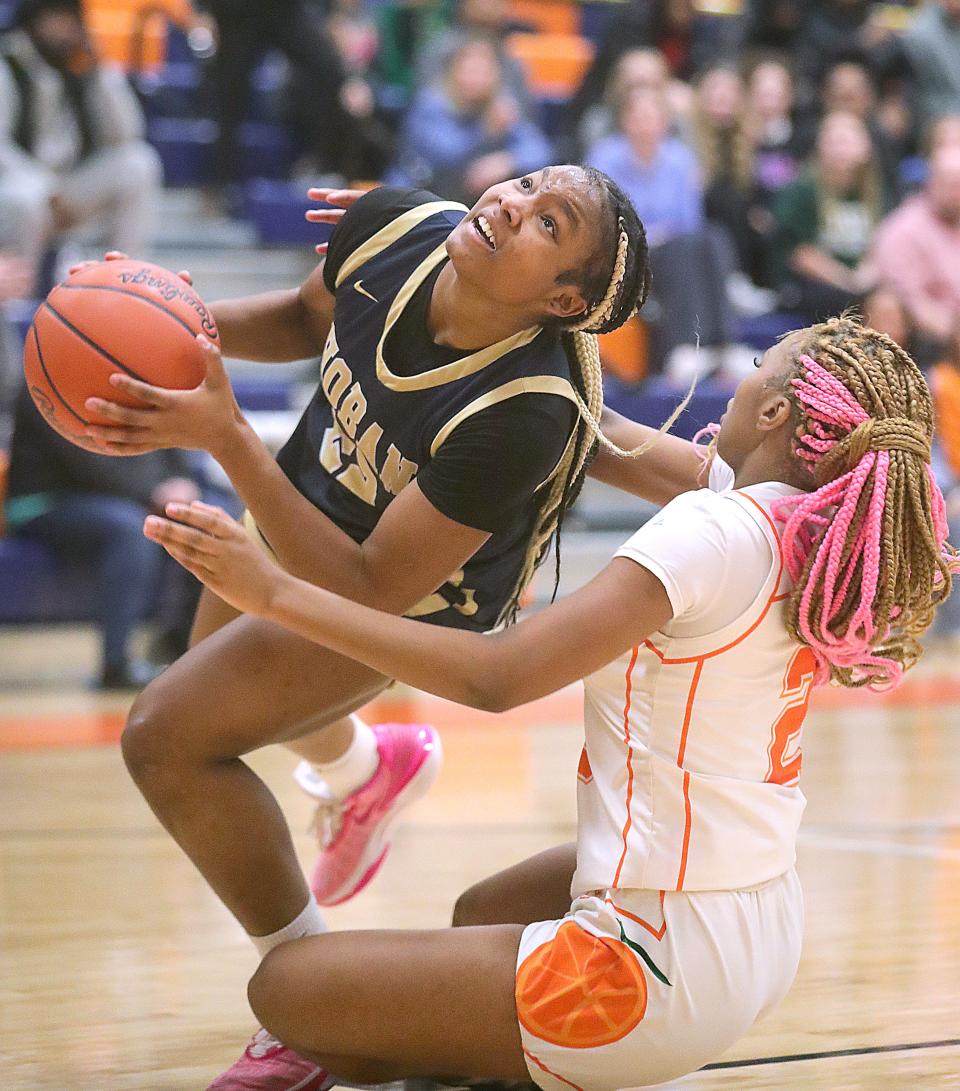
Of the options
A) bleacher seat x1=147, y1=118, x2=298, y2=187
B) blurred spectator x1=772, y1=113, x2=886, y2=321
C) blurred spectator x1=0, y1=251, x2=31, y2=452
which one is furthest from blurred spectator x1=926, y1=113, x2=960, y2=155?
blurred spectator x1=0, y1=251, x2=31, y2=452

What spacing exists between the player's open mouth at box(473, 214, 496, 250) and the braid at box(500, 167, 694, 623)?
165mm

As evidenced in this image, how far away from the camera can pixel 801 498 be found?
216cm

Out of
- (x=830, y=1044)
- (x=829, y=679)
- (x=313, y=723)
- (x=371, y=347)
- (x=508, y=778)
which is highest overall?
(x=371, y=347)

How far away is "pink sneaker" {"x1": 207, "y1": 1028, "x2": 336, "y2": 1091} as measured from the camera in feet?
7.71

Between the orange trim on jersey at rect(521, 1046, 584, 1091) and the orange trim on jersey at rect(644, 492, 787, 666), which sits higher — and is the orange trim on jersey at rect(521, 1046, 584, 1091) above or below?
below

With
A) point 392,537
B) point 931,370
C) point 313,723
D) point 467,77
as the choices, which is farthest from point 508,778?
point 467,77

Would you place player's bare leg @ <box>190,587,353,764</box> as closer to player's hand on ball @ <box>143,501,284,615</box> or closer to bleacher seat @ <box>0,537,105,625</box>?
player's hand on ball @ <box>143,501,284,615</box>

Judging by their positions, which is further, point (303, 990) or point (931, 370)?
point (931, 370)

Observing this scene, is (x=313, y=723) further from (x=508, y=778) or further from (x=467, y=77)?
(x=467, y=77)

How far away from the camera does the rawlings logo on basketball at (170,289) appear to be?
2.43 meters

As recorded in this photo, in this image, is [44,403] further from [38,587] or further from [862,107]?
[862,107]

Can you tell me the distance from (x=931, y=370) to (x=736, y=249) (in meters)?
1.68

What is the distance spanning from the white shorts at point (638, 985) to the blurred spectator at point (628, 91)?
6555 millimetres

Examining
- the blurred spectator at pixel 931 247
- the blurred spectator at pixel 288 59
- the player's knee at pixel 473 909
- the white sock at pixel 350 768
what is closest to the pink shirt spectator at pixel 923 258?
the blurred spectator at pixel 931 247
